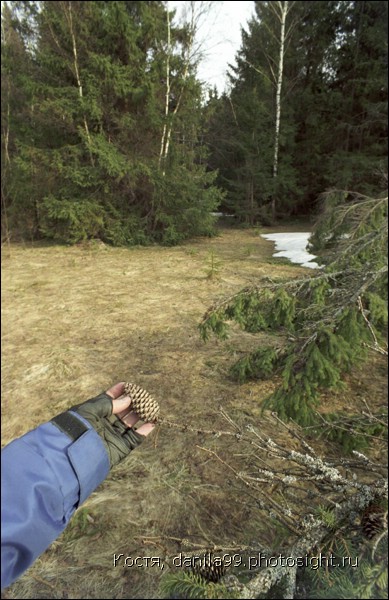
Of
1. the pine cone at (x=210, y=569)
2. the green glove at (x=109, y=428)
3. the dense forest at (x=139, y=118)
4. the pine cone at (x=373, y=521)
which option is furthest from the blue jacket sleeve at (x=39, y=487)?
the dense forest at (x=139, y=118)

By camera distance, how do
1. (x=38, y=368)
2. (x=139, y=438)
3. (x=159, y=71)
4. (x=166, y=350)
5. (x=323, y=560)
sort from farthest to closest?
(x=159, y=71) → (x=166, y=350) → (x=38, y=368) → (x=139, y=438) → (x=323, y=560)

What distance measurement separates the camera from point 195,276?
3.37 metres

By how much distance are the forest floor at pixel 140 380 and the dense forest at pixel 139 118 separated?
36 centimetres

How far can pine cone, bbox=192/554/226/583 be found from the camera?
1.48ft

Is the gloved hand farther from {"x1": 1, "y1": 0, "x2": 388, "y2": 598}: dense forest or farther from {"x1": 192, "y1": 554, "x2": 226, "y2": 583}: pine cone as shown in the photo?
{"x1": 192, "y1": 554, "x2": 226, "y2": 583}: pine cone

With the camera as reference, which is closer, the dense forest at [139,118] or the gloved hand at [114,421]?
the gloved hand at [114,421]

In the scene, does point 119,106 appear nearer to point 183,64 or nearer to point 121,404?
point 183,64

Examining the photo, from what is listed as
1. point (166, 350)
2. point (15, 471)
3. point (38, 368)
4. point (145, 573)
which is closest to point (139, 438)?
point (15, 471)

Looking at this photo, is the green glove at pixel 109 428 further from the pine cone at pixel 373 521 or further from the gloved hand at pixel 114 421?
the pine cone at pixel 373 521

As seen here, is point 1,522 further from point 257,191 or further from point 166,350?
point 257,191

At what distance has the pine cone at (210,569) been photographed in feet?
1.48

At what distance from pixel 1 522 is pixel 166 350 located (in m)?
1.93

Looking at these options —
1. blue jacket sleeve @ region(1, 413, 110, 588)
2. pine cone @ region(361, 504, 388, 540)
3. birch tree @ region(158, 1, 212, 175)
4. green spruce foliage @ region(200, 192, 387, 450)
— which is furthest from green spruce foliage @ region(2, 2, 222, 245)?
pine cone @ region(361, 504, 388, 540)

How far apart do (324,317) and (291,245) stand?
158cm
